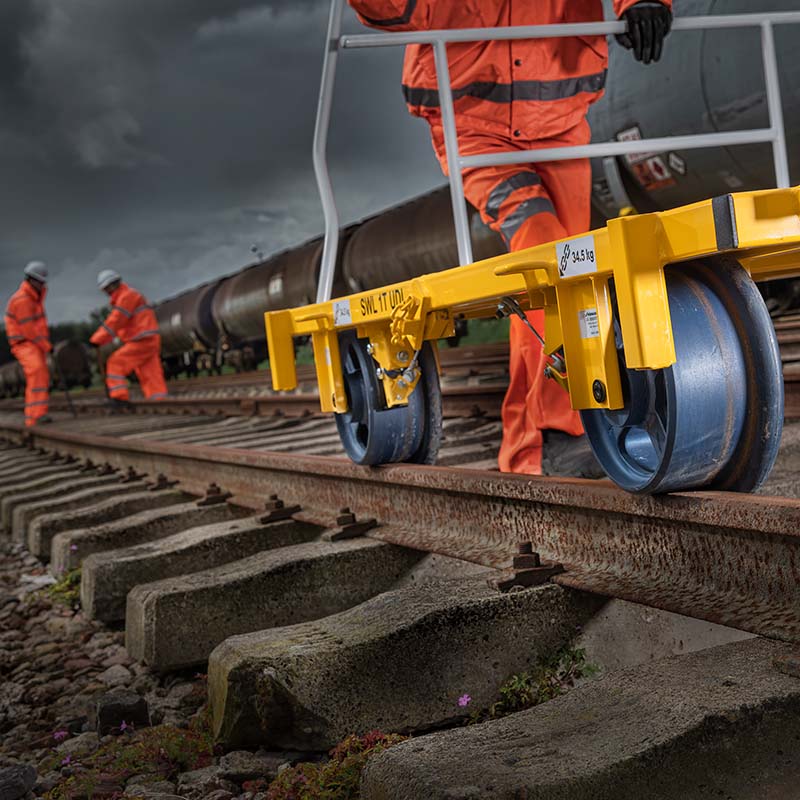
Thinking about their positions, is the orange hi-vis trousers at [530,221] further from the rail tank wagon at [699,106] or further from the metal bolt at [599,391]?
the rail tank wagon at [699,106]

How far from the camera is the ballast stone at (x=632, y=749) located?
1.24 metres

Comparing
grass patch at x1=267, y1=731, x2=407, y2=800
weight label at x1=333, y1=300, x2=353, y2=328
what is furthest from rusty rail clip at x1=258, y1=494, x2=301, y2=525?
grass patch at x1=267, y1=731, x2=407, y2=800

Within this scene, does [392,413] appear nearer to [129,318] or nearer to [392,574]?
[392,574]

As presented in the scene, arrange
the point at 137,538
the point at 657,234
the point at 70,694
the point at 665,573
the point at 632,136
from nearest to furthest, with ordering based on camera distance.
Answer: the point at 657,234
the point at 665,573
the point at 70,694
the point at 137,538
the point at 632,136

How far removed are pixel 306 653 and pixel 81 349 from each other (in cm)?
2959

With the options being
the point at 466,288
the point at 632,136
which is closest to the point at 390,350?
the point at 466,288

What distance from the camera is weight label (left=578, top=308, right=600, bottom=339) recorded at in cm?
223

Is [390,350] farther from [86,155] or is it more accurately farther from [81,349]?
[86,155]

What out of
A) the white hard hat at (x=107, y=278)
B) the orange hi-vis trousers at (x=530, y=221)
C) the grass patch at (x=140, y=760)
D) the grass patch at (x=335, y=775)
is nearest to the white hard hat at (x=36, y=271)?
the white hard hat at (x=107, y=278)

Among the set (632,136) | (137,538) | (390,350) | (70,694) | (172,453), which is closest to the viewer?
(70,694)

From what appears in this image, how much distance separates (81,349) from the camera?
29766mm

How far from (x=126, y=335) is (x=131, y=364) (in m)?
0.44

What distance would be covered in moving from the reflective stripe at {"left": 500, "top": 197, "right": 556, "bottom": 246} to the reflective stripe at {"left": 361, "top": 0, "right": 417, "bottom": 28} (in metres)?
0.75

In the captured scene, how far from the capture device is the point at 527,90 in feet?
11.0
